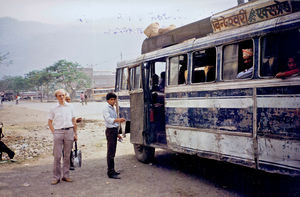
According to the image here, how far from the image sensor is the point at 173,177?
5898 mm

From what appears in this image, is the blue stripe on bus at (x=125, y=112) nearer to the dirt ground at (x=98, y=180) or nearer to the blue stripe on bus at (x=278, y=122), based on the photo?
the dirt ground at (x=98, y=180)

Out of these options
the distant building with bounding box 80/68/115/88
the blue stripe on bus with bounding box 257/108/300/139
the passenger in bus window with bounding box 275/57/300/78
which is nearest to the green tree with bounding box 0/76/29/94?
the distant building with bounding box 80/68/115/88

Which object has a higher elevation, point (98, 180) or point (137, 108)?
point (137, 108)

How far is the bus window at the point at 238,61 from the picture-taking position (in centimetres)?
454

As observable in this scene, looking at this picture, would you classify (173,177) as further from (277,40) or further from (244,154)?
(277,40)

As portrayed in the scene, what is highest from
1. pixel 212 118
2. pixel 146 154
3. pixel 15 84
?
pixel 15 84

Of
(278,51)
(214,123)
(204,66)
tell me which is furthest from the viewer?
(204,66)

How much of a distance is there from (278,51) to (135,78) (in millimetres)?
4288

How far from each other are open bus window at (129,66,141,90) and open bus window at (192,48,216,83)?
2222 mm

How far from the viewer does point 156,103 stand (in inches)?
283

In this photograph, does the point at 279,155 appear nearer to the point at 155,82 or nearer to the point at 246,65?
the point at 246,65

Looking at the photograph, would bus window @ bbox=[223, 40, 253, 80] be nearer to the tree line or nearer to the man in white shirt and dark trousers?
the man in white shirt and dark trousers

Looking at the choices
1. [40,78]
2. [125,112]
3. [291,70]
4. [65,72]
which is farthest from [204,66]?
[40,78]

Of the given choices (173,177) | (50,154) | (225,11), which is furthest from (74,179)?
(225,11)
